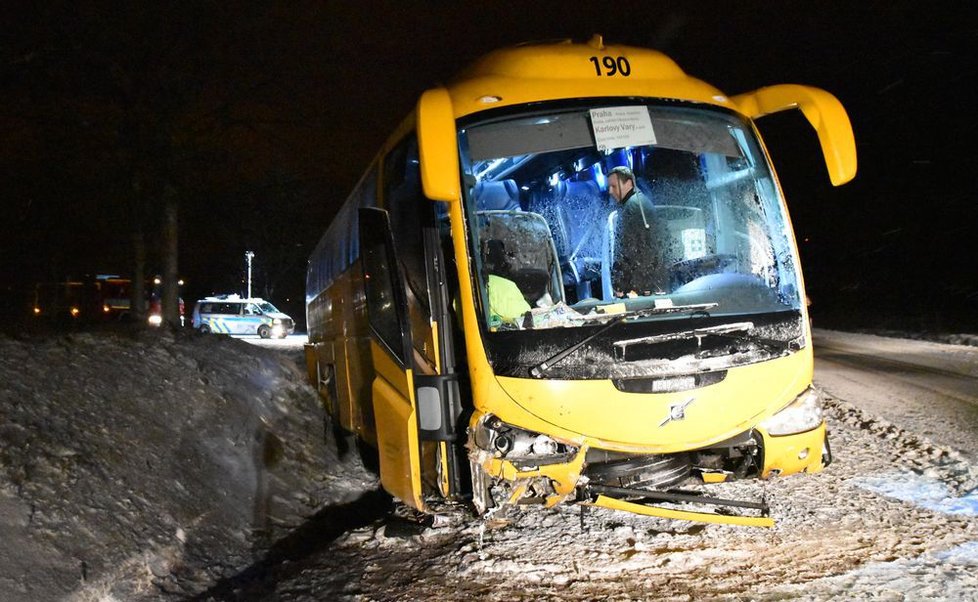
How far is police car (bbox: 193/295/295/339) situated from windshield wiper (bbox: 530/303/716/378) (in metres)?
29.2

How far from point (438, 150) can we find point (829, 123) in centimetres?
274

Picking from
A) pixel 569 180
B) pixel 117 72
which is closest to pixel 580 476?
pixel 569 180

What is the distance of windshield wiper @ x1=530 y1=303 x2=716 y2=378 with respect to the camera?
4398 millimetres

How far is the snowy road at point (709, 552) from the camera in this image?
4340 millimetres

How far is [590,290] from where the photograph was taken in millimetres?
5246

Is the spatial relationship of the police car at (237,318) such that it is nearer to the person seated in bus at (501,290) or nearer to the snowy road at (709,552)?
the snowy road at (709,552)

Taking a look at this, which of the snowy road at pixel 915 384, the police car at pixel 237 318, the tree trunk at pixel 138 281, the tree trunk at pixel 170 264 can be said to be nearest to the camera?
the snowy road at pixel 915 384

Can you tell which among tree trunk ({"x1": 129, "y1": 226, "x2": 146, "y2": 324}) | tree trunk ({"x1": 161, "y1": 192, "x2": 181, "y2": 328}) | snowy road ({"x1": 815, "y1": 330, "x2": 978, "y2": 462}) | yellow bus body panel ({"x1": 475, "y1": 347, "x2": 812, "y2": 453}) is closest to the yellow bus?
yellow bus body panel ({"x1": 475, "y1": 347, "x2": 812, "y2": 453})

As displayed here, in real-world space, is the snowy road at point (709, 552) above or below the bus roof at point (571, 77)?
below

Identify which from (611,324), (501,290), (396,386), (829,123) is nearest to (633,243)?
(611,324)

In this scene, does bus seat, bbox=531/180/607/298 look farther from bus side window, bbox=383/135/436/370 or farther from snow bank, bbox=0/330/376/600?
snow bank, bbox=0/330/376/600

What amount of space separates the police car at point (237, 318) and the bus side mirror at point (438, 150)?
29.1 meters

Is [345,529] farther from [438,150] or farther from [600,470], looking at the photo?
[438,150]

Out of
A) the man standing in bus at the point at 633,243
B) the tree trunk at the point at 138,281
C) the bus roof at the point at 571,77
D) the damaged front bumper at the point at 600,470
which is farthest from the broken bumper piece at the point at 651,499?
the tree trunk at the point at 138,281
